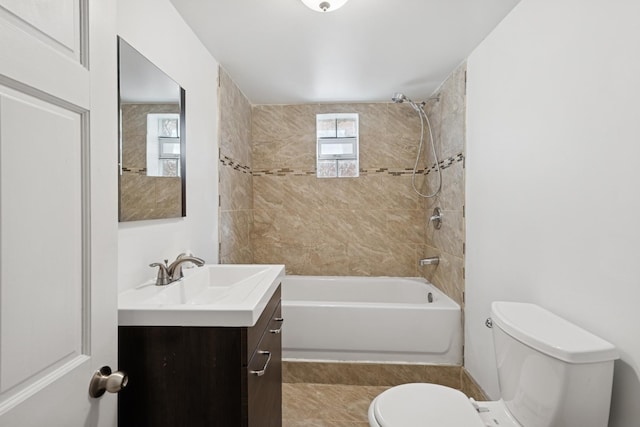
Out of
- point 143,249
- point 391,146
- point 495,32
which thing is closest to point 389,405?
point 143,249

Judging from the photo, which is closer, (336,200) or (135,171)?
(135,171)

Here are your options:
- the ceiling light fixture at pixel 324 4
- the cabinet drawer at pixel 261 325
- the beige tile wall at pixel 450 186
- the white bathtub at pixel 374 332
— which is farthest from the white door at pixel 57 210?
the beige tile wall at pixel 450 186

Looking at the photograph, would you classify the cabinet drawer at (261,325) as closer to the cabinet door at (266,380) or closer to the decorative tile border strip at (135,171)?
the cabinet door at (266,380)

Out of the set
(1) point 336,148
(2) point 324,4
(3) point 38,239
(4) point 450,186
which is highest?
(2) point 324,4

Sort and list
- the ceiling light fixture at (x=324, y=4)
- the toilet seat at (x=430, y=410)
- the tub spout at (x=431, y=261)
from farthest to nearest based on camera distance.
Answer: the tub spout at (x=431, y=261) → the ceiling light fixture at (x=324, y=4) → the toilet seat at (x=430, y=410)

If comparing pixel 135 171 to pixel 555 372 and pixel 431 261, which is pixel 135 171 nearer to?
pixel 555 372

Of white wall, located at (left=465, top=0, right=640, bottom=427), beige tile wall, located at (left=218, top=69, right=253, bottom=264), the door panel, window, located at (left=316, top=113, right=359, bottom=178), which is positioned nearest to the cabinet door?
the door panel

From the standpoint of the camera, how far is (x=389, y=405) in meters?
1.32

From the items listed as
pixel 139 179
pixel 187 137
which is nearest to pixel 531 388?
pixel 139 179

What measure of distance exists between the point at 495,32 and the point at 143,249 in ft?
7.20

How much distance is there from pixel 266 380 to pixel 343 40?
6.27 feet

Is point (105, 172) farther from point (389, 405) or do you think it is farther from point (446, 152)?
point (446, 152)

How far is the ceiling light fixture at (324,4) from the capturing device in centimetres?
164

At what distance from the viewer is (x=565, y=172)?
1.39 meters
